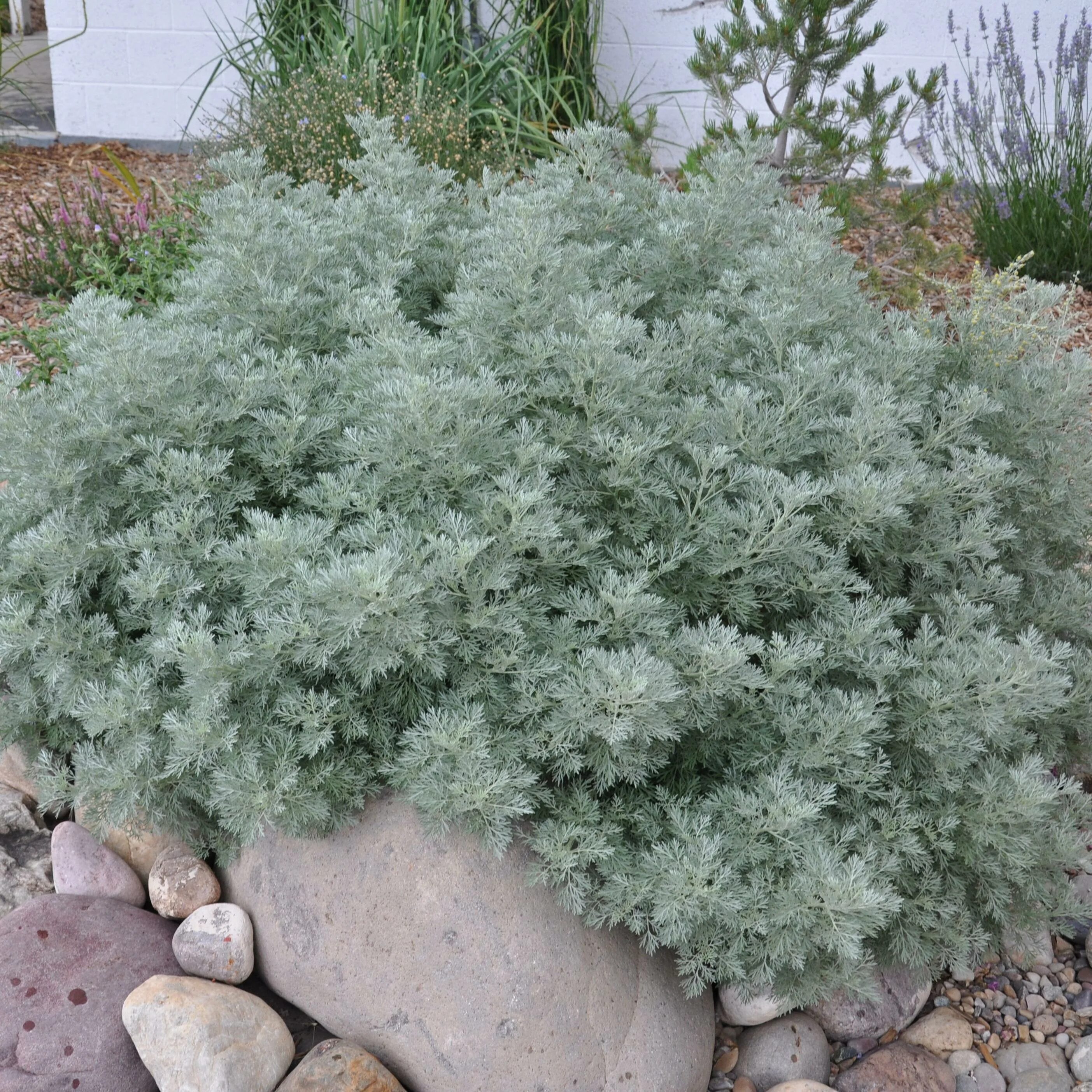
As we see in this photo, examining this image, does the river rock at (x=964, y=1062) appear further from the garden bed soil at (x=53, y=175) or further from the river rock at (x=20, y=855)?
the garden bed soil at (x=53, y=175)

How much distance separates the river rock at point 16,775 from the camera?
2.67 meters

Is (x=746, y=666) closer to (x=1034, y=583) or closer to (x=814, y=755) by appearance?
(x=814, y=755)

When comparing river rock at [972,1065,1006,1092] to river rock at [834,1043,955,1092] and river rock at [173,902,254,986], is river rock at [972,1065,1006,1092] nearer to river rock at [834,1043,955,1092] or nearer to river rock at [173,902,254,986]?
river rock at [834,1043,955,1092]

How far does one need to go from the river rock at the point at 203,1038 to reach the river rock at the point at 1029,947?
5.25 ft

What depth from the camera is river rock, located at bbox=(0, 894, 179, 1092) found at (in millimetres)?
2055

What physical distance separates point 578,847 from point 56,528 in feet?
4.08

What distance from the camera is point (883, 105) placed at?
179 inches

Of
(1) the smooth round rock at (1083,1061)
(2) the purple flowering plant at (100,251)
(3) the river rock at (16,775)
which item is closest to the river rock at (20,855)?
(3) the river rock at (16,775)

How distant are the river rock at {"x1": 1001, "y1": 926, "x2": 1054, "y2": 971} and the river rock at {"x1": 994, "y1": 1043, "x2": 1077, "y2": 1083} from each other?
0.58ft

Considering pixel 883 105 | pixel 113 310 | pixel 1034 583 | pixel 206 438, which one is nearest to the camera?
pixel 206 438

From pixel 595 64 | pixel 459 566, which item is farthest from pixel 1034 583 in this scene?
pixel 595 64

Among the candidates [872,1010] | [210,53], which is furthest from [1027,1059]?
[210,53]

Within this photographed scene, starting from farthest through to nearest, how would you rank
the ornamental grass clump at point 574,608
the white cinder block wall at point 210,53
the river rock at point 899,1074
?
the white cinder block wall at point 210,53
the river rock at point 899,1074
the ornamental grass clump at point 574,608

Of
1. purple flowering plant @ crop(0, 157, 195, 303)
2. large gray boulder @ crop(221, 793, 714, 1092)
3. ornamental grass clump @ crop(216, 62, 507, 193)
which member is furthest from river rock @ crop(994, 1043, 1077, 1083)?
ornamental grass clump @ crop(216, 62, 507, 193)
